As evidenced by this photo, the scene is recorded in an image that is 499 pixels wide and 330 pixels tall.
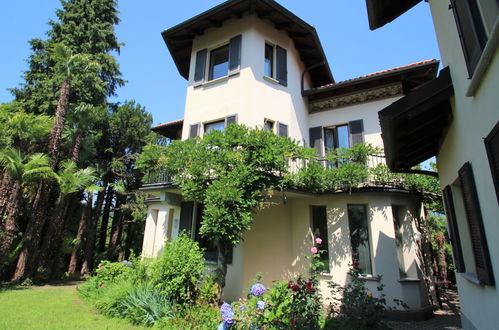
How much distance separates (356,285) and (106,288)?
807cm

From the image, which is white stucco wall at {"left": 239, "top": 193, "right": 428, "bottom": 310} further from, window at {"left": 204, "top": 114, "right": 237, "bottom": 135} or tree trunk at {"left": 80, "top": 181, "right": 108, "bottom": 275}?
tree trunk at {"left": 80, "top": 181, "right": 108, "bottom": 275}

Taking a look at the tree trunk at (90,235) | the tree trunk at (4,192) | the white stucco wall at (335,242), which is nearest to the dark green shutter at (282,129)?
the white stucco wall at (335,242)

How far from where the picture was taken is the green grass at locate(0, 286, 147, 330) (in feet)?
21.3

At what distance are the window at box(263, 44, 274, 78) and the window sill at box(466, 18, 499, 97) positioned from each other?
366 inches

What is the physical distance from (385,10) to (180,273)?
810cm

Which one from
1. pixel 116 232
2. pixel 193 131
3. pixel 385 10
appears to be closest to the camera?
pixel 385 10

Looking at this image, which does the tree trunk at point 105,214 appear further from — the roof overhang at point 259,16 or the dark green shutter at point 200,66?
the dark green shutter at point 200,66

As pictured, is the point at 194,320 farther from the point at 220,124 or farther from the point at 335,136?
the point at 335,136

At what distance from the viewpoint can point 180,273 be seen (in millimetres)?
7156

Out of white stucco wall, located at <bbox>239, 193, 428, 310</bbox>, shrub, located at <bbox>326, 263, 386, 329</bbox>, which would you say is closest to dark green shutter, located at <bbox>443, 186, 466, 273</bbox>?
shrub, located at <bbox>326, 263, 386, 329</bbox>

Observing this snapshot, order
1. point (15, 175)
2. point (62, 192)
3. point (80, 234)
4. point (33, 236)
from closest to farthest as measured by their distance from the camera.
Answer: point (15, 175)
point (33, 236)
point (62, 192)
point (80, 234)

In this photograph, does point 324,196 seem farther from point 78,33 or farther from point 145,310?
point 78,33

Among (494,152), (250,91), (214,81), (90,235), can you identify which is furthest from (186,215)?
(90,235)

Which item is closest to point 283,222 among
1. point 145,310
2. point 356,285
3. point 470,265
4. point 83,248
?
point 356,285
